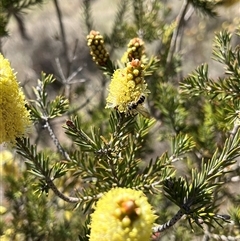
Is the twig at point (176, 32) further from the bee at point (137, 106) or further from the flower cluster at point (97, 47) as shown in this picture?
the bee at point (137, 106)

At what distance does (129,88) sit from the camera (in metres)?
0.88

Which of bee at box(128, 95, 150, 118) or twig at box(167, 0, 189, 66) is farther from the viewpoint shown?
twig at box(167, 0, 189, 66)

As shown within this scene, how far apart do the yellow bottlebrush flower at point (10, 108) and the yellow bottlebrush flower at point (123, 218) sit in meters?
0.30

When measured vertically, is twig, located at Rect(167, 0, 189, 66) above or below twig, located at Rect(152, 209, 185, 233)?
above

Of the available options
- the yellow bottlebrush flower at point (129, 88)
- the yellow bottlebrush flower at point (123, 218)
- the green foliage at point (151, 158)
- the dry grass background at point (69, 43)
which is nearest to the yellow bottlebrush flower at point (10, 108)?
the green foliage at point (151, 158)

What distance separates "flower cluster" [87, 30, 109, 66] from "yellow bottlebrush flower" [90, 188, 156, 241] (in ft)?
1.65

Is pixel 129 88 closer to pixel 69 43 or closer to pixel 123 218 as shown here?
pixel 123 218

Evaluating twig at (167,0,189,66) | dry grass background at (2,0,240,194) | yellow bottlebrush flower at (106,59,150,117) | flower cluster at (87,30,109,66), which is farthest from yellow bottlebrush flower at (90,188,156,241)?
dry grass background at (2,0,240,194)

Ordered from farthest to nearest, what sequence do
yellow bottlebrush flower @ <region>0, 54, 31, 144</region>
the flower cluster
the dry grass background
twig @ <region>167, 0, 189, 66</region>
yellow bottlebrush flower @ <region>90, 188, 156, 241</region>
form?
1. the dry grass background
2. twig @ <region>167, 0, 189, 66</region>
3. the flower cluster
4. yellow bottlebrush flower @ <region>0, 54, 31, 144</region>
5. yellow bottlebrush flower @ <region>90, 188, 156, 241</region>

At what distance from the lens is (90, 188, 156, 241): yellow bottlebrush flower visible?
67 centimetres

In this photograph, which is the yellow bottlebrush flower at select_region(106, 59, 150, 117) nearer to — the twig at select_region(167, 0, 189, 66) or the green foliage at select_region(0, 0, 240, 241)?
the green foliage at select_region(0, 0, 240, 241)

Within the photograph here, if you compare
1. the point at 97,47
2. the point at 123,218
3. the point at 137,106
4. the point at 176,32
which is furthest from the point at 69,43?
the point at 123,218

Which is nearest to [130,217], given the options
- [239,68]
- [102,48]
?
[102,48]

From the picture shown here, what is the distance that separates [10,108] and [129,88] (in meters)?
0.25
